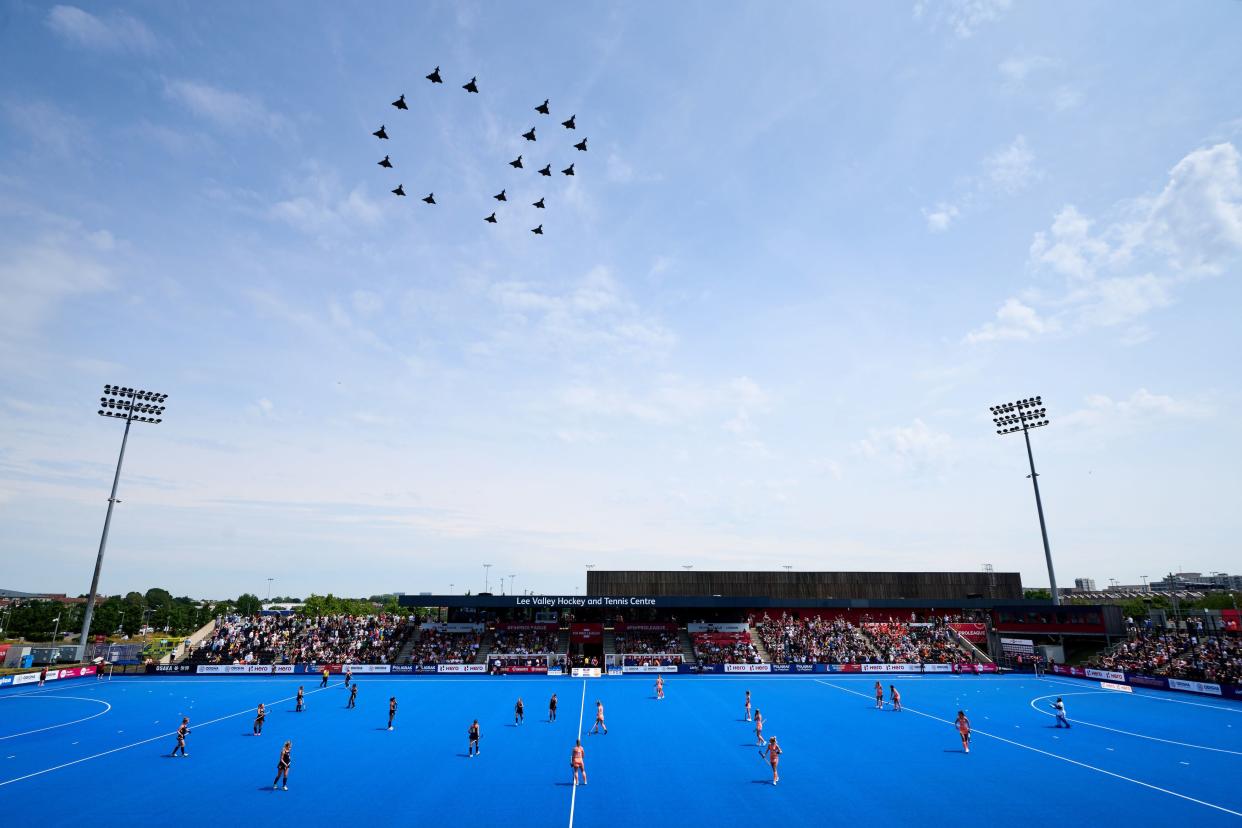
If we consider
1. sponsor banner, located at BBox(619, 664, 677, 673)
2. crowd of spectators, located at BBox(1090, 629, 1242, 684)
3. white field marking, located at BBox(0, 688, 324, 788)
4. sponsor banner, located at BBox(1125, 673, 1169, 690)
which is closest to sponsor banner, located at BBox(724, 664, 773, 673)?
sponsor banner, located at BBox(619, 664, 677, 673)

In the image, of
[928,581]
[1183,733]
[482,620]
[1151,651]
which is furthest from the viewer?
[928,581]

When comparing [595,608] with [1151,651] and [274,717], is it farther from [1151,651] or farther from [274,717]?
[1151,651]

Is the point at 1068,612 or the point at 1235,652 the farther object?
the point at 1068,612

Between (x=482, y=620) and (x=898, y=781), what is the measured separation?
55648 millimetres

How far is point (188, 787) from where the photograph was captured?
21.6 metres

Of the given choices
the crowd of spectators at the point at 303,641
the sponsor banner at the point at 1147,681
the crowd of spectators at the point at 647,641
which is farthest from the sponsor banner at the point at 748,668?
the crowd of spectators at the point at 303,641

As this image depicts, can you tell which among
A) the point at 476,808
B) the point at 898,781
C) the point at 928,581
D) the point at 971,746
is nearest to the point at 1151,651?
the point at 928,581

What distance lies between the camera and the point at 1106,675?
2032 inches

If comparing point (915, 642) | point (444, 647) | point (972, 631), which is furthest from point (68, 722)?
point (972, 631)

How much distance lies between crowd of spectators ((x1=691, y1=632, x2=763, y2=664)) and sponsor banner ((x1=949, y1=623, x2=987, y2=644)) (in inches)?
957

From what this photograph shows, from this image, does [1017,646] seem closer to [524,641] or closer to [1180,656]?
[1180,656]

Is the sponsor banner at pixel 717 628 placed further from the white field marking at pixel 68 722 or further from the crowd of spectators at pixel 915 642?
the white field marking at pixel 68 722

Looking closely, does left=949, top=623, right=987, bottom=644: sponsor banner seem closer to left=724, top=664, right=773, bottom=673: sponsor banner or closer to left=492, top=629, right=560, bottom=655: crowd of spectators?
left=724, top=664, right=773, bottom=673: sponsor banner

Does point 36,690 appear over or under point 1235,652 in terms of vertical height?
under
